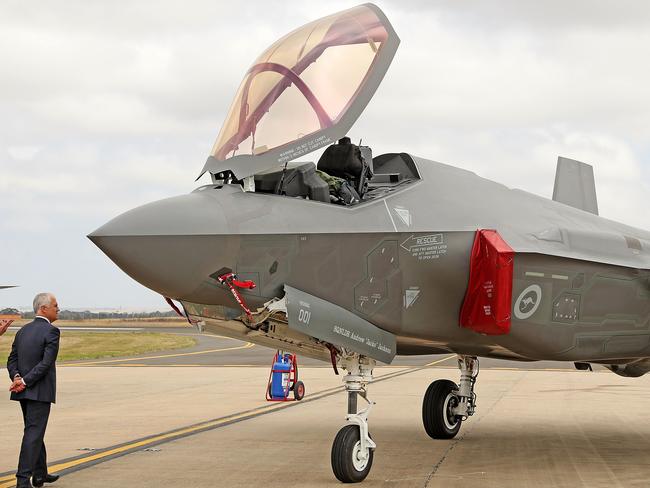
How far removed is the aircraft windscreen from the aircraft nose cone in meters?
0.96

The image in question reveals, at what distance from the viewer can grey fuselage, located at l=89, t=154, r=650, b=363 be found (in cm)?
778

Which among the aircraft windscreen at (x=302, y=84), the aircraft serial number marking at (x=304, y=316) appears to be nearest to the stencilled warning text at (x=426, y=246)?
the aircraft serial number marking at (x=304, y=316)

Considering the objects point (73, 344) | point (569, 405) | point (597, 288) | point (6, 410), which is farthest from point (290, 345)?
point (73, 344)

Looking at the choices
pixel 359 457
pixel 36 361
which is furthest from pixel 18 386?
pixel 359 457

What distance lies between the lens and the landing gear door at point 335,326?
825cm

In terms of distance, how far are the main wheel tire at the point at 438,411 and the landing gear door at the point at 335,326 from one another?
3.63 m

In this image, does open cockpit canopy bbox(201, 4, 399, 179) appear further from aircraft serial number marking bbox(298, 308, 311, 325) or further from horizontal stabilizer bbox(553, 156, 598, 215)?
horizontal stabilizer bbox(553, 156, 598, 215)

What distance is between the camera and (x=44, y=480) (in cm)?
848

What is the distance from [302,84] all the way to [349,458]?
351 cm

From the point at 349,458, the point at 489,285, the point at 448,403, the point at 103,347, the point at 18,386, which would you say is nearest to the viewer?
the point at 18,386

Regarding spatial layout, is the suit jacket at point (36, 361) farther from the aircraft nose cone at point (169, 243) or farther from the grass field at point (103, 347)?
the grass field at point (103, 347)

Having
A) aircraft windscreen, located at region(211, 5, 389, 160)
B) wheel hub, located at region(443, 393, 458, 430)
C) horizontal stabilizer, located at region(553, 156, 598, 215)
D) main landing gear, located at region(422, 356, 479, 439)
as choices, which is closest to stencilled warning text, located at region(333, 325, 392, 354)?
aircraft windscreen, located at region(211, 5, 389, 160)

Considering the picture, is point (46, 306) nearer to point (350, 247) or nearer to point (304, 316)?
point (304, 316)

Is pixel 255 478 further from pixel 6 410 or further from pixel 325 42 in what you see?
pixel 6 410
